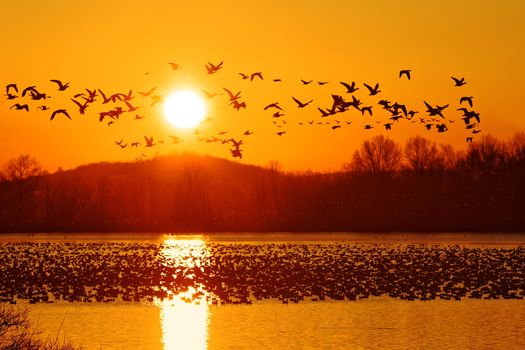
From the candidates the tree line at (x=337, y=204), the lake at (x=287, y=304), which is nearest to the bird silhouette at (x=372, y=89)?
the lake at (x=287, y=304)

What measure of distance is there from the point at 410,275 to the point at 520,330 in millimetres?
16751

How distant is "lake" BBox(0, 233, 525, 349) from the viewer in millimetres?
27344

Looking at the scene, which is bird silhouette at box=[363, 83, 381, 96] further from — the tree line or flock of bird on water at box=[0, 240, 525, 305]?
the tree line

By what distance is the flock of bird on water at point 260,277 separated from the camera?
121 ft

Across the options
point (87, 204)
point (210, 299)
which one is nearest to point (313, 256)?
point (210, 299)

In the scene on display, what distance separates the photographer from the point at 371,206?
423 feet

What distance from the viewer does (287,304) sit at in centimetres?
3478

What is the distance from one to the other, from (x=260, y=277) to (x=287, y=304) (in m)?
9.16

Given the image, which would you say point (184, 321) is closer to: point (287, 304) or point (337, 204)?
point (287, 304)

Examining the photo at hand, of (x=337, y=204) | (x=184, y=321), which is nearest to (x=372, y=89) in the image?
(x=184, y=321)

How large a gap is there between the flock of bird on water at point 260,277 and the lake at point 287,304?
0.23 feet

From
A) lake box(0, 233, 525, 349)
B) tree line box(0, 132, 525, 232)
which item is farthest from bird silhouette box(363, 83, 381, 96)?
tree line box(0, 132, 525, 232)

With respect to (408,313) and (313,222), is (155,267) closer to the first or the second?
(408,313)

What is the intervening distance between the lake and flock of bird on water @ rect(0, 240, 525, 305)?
0.07 meters
